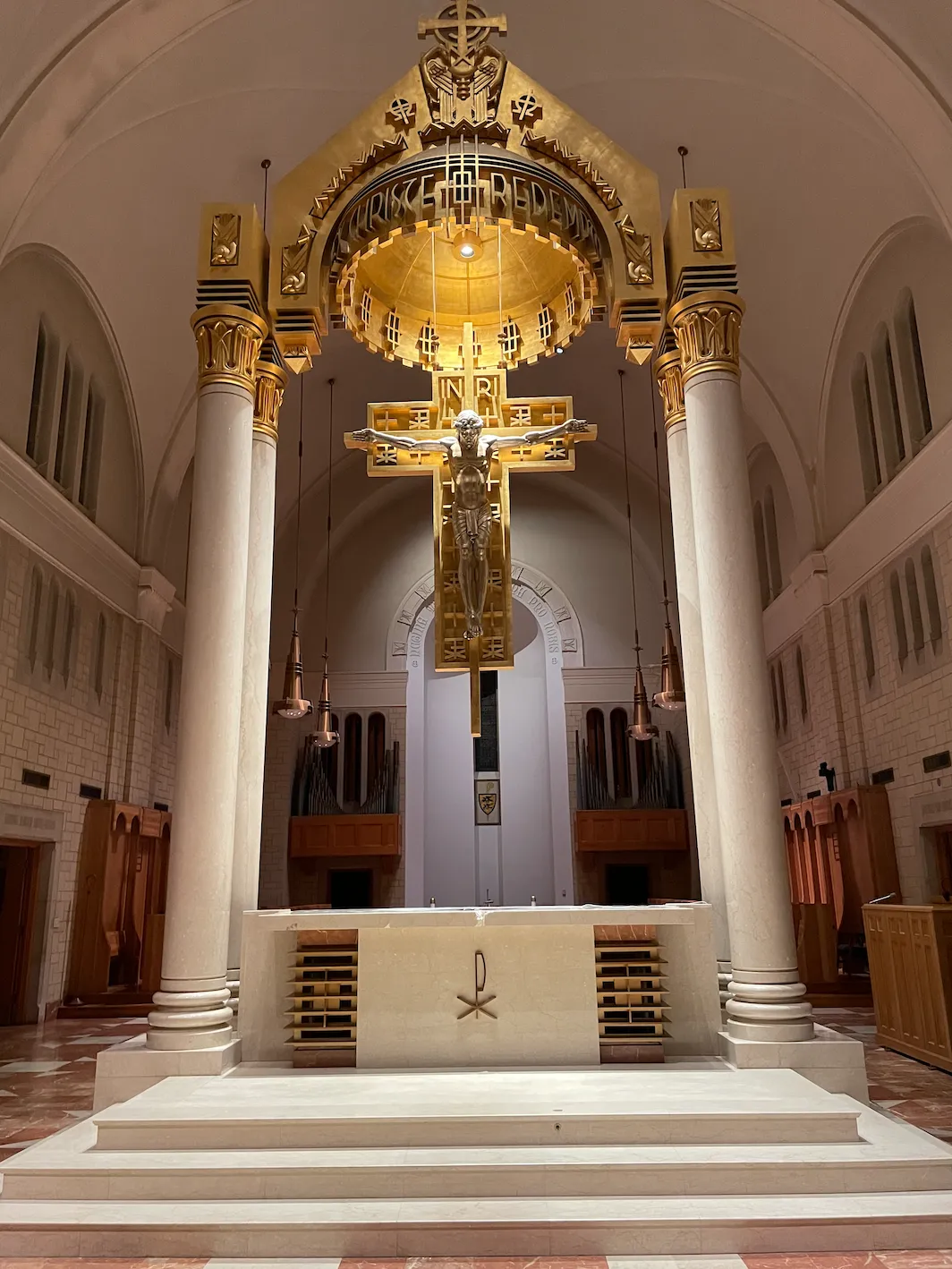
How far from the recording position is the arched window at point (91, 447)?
10.8 metres

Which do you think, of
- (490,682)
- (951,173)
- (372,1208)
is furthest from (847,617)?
(372,1208)

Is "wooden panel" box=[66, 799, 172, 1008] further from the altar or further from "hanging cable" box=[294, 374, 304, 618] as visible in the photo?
the altar

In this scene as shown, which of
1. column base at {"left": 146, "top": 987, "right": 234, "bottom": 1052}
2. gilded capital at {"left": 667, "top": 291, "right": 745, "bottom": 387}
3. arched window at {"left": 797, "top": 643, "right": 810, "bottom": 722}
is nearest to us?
column base at {"left": 146, "top": 987, "right": 234, "bottom": 1052}

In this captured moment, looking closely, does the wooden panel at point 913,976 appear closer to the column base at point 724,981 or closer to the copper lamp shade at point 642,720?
the column base at point 724,981

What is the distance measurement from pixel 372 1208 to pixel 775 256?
10343mm

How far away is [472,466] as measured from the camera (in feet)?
20.5

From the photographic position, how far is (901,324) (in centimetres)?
1001

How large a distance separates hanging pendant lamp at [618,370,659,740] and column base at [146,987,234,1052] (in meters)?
7.33

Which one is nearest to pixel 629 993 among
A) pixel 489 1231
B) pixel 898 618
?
pixel 489 1231

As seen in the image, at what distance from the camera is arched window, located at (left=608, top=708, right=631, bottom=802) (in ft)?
49.8

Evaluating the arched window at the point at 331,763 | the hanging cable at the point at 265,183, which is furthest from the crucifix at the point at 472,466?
the arched window at the point at 331,763

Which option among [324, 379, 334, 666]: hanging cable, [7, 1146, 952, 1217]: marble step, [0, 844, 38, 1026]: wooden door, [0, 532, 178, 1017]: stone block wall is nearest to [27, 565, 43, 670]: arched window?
[0, 532, 178, 1017]: stone block wall

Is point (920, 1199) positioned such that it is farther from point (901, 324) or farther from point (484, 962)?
point (901, 324)

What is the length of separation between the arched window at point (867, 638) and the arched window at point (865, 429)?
1282 mm
